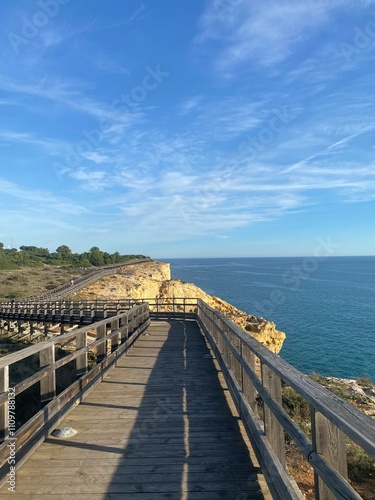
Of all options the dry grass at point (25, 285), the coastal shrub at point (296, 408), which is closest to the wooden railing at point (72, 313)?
the coastal shrub at point (296, 408)

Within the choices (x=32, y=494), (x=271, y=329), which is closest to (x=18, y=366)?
(x=32, y=494)

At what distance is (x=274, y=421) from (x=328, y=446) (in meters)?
1.36

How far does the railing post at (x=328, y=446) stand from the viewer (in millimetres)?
2166

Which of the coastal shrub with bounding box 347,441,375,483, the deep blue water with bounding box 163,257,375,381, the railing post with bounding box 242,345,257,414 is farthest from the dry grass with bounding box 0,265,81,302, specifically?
the coastal shrub with bounding box 347,441,375,483

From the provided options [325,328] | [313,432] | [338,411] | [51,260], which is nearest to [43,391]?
[313,432]

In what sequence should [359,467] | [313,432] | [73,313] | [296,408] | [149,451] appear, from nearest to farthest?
1. [313,432]
2. [149,451]
3. [359,467]
4. [296,408]
5. [73,313]

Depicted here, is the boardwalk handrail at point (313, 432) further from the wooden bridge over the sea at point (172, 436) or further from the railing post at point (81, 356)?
the railing post at point (81, 356)

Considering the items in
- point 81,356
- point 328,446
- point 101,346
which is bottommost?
point 101,346

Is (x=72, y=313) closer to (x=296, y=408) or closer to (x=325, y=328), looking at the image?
(x=296, y=408)

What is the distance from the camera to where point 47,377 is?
4734 mm

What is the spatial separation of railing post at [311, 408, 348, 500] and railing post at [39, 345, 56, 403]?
3.41 m

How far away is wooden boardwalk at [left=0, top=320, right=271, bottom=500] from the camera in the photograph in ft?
11.2

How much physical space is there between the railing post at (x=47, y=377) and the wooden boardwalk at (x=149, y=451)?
52cm

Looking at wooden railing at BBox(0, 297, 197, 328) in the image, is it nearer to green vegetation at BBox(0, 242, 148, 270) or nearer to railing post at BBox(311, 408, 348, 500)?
railing post at BBox(311, 408, 348, 500)
